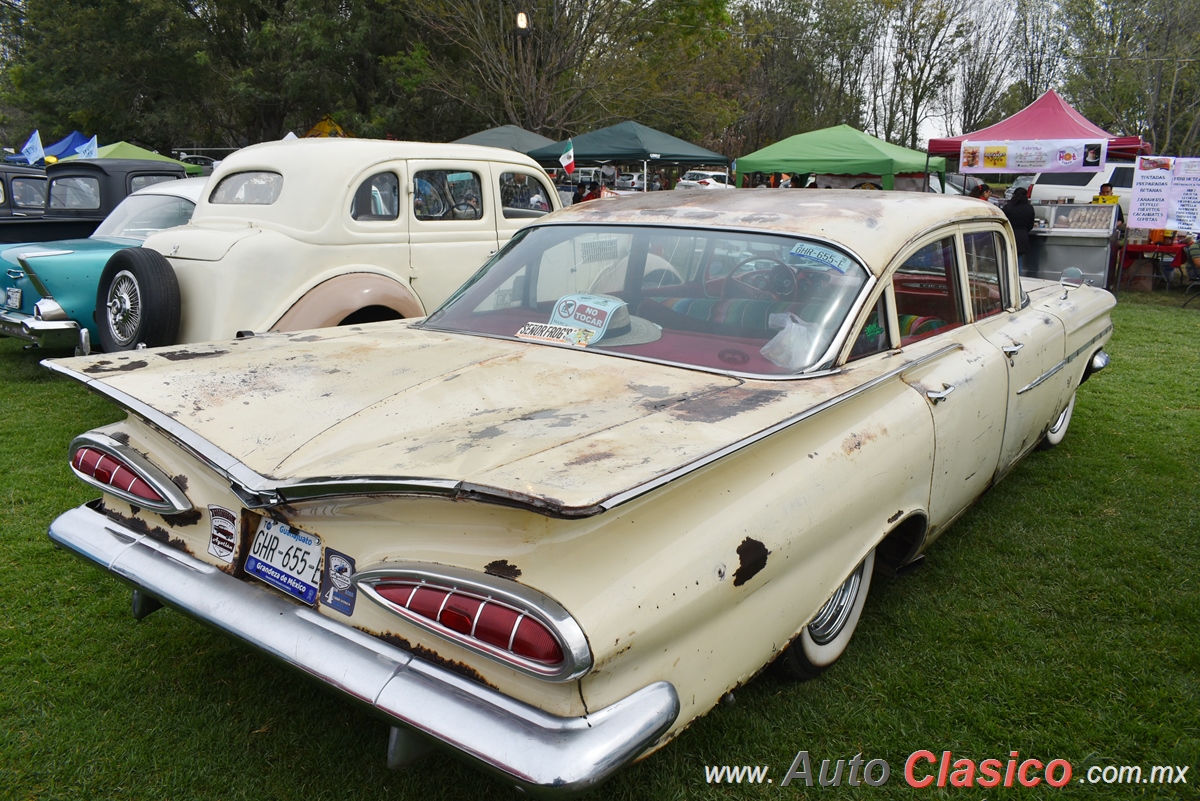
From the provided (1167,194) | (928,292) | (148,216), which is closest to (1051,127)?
(1167,194)

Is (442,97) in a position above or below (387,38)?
below

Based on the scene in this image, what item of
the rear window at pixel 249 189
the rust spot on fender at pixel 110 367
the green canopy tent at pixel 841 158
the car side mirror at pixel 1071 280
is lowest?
the rust spot on fender at pixel 110 367

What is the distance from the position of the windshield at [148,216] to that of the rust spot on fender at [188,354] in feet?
16.7

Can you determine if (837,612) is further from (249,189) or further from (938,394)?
(249,189)

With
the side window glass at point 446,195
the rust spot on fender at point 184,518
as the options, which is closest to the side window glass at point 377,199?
the side window glass at point 446,195

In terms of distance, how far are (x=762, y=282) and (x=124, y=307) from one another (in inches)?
165

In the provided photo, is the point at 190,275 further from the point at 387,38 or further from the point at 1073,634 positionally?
the point at 387,38

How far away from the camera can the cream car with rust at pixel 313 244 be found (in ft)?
16.1

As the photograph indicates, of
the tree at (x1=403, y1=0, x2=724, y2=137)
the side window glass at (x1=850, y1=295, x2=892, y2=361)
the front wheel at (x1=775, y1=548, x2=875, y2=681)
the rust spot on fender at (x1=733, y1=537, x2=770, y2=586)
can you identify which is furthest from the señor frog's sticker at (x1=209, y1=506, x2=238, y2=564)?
the tree at (x1=403, y1=0, x2=724, y2=137)

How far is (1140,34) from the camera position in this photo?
73.4ft

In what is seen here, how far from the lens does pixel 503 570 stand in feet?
5.47

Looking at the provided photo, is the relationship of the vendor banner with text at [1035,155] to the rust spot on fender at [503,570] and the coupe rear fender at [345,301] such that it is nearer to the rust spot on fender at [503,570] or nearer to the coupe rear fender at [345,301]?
the coupe rear fender at [345,301]

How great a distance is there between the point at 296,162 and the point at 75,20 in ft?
79.9

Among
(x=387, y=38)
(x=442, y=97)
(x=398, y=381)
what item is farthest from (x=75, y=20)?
(x=398, y=381)
